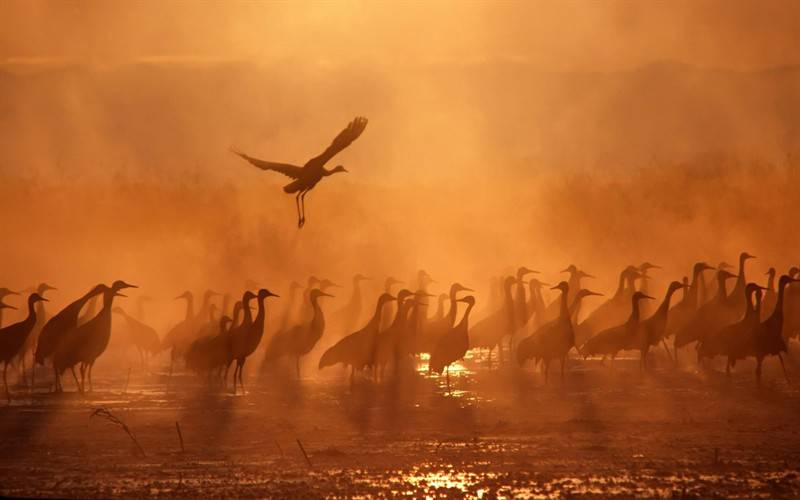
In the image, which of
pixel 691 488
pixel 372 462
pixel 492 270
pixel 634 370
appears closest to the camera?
pixel 691 488

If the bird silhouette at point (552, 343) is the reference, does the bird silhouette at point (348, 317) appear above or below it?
above

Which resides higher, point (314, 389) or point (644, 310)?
point (644, 310)

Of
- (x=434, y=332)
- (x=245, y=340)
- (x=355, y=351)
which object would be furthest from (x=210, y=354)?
(x=434, y=332)

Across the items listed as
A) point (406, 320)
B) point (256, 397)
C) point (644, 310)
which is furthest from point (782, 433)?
point (644, 310)

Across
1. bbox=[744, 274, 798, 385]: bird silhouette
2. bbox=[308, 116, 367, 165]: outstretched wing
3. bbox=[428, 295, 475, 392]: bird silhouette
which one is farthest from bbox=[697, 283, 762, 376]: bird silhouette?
bbox=[308, 116, 367, 165]: outstretched wing

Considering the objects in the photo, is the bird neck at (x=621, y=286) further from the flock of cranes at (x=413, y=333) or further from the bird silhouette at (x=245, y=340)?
the bird silhouette at (x=245, y=340)

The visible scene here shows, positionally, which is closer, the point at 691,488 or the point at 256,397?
the point at 691,488

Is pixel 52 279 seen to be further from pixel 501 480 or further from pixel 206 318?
pixel 501 480

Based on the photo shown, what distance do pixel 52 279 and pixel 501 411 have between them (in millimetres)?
34454

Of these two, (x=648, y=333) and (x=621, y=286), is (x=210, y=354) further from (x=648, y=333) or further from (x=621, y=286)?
(x=621, y=286)

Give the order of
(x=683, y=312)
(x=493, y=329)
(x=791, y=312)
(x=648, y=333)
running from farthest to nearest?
(x=493, y=329)
(x=683, y=312)
(x=791, y=312)
(x=648, y=333)

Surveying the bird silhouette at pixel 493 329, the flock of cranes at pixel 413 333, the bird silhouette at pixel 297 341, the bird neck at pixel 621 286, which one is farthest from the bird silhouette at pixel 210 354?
the bird neck at pixel 621 286

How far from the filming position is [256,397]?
912 inches

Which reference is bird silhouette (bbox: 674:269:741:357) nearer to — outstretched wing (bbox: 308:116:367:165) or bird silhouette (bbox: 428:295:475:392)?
bird silhouette (bbox: 428:295:475:392)
